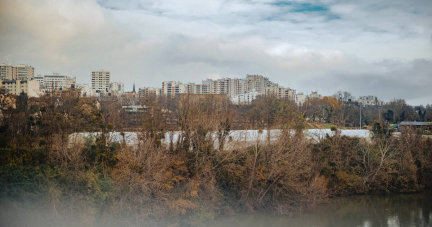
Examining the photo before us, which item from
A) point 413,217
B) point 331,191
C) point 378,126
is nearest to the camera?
point 413,217

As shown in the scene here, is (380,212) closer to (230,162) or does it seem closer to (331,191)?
(331,191)

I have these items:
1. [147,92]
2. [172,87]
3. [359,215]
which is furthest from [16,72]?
[172,87]

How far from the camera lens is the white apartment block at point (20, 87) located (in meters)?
15.4

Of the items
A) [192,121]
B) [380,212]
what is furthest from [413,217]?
[192,121]

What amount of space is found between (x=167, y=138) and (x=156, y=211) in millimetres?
3613

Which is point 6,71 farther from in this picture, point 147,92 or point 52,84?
point 147,92

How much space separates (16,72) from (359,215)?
18.4 metres

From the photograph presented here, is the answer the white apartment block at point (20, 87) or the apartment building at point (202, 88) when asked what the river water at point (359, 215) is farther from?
the apartment building at point (202, 88)

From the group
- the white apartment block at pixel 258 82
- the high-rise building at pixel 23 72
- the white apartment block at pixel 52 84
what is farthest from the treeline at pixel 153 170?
the white apartment block at pixel 258 82

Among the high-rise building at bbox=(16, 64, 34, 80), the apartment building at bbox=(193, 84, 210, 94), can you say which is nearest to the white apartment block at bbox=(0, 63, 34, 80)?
the high-rise building at bbox=(16, 64, 34, 80)

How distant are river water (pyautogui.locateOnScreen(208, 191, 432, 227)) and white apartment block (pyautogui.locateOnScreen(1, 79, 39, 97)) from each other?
10.8 metres

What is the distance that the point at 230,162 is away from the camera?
47.1 ft

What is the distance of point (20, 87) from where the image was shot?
651 inches

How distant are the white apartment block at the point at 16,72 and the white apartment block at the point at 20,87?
269mm
